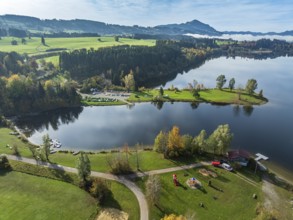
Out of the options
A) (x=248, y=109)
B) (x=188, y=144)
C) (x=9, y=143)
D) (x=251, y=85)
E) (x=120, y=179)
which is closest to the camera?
(x=120, y=179)

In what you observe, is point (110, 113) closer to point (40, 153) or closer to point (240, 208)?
point (40, 153)

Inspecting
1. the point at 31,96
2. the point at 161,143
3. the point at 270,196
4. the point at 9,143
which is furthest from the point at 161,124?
the point at 31,96

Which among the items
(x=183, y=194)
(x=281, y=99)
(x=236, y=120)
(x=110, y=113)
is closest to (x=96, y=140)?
(x=110, y=113)

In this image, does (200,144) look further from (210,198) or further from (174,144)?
(210,198)

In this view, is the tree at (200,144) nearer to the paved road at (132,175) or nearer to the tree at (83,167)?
the paved road at (132,175)

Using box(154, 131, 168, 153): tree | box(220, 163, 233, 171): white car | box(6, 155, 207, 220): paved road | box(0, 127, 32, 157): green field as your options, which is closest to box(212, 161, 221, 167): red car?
box(220, 163, 233, 171): white car

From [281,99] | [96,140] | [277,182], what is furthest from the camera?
[281,99]

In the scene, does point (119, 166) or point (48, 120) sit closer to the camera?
point (119, 166)
